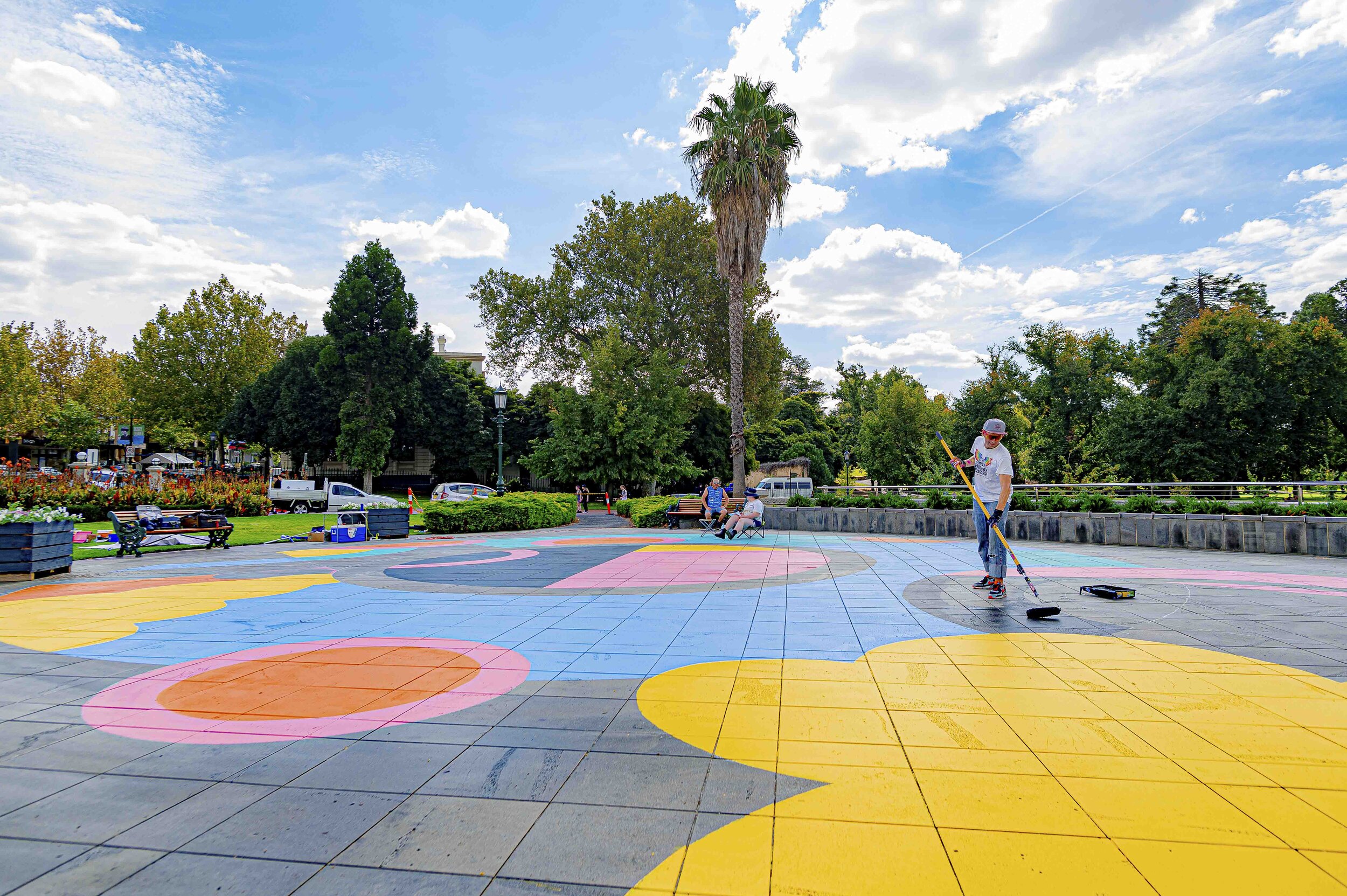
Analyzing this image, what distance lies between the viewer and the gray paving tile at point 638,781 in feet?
9.53

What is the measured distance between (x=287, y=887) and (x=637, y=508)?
19.4 m

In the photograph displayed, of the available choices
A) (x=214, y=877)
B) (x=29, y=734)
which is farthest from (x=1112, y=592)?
(x=29, y=734)

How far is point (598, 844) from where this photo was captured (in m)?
2.55

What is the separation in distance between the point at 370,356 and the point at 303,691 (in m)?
37.3

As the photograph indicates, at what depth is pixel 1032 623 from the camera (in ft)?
20.6

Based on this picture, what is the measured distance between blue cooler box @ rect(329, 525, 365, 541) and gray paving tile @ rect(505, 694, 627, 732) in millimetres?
14439

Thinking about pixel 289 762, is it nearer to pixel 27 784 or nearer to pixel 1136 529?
pixel 27 784

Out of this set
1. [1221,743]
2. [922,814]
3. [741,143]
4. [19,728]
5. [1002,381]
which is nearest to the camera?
[922,814]

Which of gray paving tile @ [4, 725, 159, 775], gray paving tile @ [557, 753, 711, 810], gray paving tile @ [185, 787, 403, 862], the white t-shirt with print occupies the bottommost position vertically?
gray paving tile @ [4, 725, 159, 775]

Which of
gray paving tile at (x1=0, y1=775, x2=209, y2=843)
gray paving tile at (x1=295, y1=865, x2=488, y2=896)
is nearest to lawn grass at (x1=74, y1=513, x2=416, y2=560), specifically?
gray paving tile at (x1=0, y1=775, x2=209, y2=843)

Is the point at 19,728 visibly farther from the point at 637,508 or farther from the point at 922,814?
the point at 637,508

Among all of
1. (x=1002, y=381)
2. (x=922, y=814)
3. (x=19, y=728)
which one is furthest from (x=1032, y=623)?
(x=1002, y=381)

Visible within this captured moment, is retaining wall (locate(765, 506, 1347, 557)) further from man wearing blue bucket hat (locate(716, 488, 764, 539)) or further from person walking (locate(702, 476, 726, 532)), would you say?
man wearing blue bucket hat (locate(716, 488, 764, 539))

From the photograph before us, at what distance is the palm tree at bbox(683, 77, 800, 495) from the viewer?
20.6 m
